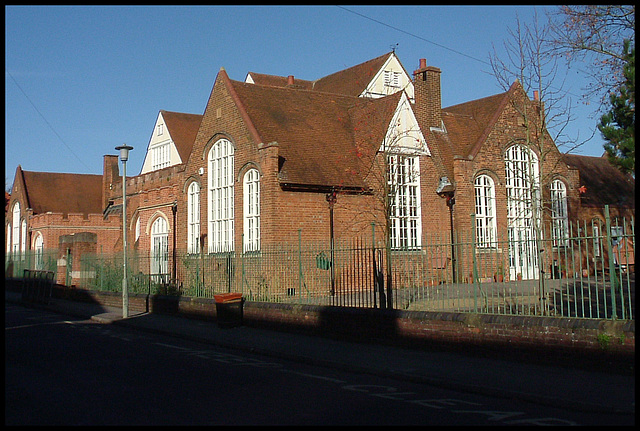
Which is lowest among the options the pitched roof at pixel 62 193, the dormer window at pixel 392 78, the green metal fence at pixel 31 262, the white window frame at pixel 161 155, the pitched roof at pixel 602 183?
the green metal fence at pixel 31 262

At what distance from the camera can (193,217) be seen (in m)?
29.6

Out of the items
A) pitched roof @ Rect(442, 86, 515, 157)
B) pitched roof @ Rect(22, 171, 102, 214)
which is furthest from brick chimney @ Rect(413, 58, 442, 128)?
pitched roof @ Rect(22, 171, 102, 214)

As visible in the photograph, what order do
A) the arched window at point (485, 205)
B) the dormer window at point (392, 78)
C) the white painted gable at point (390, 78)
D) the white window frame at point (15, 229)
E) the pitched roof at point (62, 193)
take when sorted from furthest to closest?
the white window frame at point (15, 229) → the pitched roof at point (62, 193) → the dormer window at point (392, 78) → the white painted gable at point (390, 78) → the arched window at point (485, 205)

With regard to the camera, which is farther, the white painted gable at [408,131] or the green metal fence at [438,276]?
the white painted gable at [408,131]

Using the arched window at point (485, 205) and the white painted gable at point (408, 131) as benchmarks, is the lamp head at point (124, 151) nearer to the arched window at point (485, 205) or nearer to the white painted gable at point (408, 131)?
the white painted gable at point (408, 131)

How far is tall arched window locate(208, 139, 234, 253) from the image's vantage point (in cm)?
2702

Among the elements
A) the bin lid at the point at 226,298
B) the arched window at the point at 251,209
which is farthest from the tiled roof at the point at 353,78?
the bin lid at the point at 226,298

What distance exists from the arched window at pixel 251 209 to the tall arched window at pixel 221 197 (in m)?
1.12

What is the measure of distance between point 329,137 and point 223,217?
5.32 meters

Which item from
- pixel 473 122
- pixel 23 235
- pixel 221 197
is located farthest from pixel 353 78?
pixel 23 235

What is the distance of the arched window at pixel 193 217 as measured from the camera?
96.0 ft

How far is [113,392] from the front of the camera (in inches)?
360

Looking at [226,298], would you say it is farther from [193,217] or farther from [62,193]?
[62,193]

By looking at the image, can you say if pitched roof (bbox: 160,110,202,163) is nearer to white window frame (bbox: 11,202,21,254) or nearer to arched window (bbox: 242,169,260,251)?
white window frame (bbox: 11,202,21,254)
